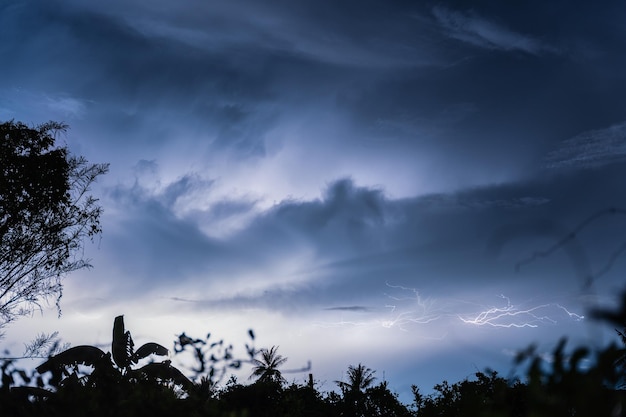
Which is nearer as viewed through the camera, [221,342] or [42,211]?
[221,342]

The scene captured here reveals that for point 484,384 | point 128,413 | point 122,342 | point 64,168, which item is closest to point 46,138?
point 64,168

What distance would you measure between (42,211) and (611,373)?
1013 inches

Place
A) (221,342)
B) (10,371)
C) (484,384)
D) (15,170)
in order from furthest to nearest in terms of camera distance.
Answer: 1. (15,170)
2. (484,384)
3. (221,342)
4. (10,371)

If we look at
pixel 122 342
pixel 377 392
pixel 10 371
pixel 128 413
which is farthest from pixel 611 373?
pixel 377 392

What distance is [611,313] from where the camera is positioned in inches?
94.6

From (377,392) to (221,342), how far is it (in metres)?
21.7

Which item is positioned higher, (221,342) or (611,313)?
(221,342)

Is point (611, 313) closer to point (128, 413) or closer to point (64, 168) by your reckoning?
point (128, 413)

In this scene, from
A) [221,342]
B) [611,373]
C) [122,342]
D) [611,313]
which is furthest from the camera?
[122,342]

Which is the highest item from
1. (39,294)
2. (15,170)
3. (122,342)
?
(15,170)

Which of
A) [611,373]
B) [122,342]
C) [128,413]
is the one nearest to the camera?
[611,373]

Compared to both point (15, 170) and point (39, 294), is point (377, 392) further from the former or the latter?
point (15, 170)

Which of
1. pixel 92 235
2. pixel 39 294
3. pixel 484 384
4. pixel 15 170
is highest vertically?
pixel 15 170

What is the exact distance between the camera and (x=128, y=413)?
14.4 ft
